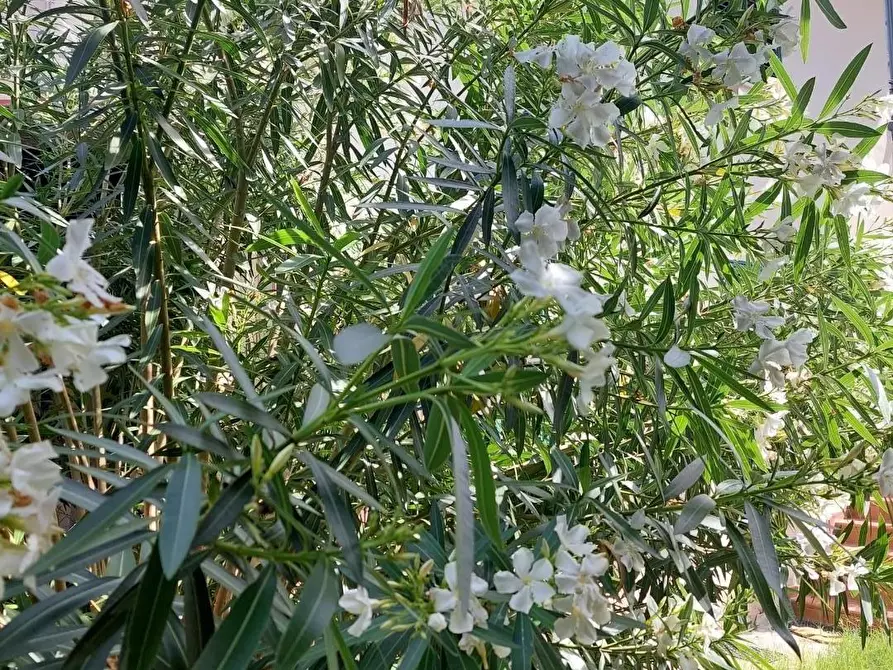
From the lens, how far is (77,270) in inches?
16.1

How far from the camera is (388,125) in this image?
1372 mm

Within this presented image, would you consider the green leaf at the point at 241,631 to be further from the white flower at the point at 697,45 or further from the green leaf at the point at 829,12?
the green leaf at the point at 829,12

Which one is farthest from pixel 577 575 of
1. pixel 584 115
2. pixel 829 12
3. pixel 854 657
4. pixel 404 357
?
pixel 854 657

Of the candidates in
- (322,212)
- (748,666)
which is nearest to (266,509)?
(322,212)

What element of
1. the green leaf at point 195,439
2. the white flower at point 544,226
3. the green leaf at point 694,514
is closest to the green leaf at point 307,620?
the green leaf at point 195,439

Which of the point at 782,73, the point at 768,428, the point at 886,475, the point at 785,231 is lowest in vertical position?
the point at 768,428

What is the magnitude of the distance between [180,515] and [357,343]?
0.48ft

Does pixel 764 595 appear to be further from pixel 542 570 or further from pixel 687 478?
pixel 542 570

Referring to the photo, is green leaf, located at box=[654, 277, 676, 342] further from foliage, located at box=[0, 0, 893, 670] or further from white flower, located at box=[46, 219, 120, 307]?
white flower, located at box=[46, 219, 120, 307]

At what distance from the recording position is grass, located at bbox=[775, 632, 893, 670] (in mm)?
2762

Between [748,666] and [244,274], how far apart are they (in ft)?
9.26

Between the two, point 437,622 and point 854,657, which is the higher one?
point 437,622

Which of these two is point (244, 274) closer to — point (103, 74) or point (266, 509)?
point (103, 74)

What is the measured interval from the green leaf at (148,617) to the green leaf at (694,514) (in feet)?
2.06
